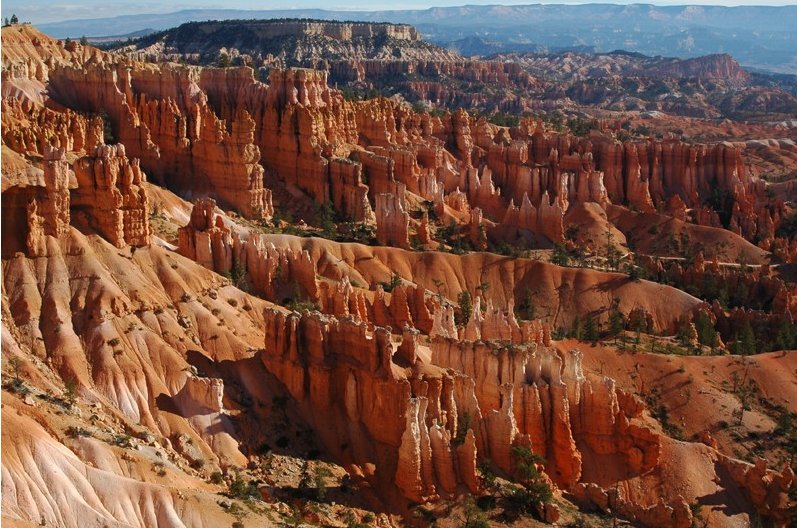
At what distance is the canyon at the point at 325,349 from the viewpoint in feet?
125

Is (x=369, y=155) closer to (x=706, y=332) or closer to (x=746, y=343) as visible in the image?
(x=706, y=332)

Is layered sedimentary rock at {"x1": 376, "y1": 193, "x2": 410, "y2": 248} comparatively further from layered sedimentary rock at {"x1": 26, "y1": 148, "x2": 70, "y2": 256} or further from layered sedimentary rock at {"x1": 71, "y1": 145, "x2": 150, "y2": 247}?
layered sedimentary rock at {"x1": 26, "y1": 148, "x2": 70, "y2": 256}

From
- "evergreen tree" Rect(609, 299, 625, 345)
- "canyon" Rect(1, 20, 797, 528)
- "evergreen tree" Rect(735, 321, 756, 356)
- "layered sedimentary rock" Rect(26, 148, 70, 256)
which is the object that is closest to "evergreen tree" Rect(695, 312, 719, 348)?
"canyon" Rect(1, 20, 797, 528)

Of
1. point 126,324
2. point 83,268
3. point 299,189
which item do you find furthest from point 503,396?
point 299,189

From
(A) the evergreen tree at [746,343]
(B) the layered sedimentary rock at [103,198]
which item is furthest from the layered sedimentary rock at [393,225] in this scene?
(B) the layered sedimentary rock at [103,198]

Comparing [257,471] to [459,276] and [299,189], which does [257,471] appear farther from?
[299,189]

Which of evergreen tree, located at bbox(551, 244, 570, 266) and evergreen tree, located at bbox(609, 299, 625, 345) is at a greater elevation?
evergreen tree, located at bbox(551, 244, 570, 266)

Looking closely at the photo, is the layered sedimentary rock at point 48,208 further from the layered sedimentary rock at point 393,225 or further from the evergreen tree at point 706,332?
the evergreen tree at point 706,332

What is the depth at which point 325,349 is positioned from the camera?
4528cm

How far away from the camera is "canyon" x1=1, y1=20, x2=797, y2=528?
1500 inches

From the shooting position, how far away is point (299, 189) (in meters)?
88.4

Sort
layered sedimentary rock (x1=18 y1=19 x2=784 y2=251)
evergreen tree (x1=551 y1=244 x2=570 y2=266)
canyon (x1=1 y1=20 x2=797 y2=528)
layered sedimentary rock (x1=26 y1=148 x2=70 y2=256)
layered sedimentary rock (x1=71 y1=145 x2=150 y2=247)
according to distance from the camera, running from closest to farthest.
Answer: canyon (x1=1 y1=20 x2=797 y2=528) < layered sedimentary rock (x1=26 y1=148 x2=70 y2=256) < layered sedimentary rock (x1=71 y1=145 x2=150 y2=247) < layered sedimentary rock (x1=18 y1=19 x2=784 y2=251) < evergreen tree (x1=551 y1=244 x2=570 y2=266)

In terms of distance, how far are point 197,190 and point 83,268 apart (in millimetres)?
34685

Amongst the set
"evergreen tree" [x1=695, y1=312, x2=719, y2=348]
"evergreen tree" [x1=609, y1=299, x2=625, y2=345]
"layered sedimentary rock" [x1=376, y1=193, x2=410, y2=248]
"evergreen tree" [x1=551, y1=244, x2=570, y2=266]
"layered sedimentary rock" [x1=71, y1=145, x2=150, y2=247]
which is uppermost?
"layered sedimentary rock" [x1=71, y1=145, x2=150, y2=247]
